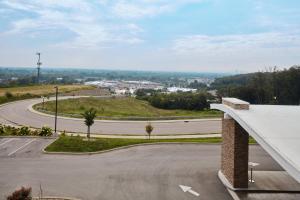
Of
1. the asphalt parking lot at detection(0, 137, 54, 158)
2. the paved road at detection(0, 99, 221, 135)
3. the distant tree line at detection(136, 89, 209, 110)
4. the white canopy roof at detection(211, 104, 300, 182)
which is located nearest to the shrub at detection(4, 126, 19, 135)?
the asphalt parking lot at detection(0, 137, 54, 158)

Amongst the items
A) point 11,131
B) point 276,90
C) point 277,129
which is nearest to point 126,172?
point 277,129

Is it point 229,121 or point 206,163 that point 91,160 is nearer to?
point 206,163

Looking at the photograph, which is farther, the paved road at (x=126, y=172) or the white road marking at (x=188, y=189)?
the paved road at (x=126, y=172)

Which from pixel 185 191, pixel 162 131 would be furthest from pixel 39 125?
pixel 185 191

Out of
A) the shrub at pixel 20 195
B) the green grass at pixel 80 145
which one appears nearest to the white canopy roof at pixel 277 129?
the shrub at pixel 20 195

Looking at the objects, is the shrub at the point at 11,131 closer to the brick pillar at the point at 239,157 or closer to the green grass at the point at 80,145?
the green grass at the point at 80,145

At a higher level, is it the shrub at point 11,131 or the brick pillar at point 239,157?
the brick pillar at point 239,157

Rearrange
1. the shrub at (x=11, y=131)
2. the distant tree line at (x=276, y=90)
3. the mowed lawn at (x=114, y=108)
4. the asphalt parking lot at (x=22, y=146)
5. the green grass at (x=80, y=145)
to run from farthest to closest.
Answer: the distant tree line at (x=276, y=90) → the mowed lawn at (x=114, y=108) → the shrub at (x=11, y=131) → the green grass at (x=80, y=145) → the asphalt parking lot at (x=22, y=146)

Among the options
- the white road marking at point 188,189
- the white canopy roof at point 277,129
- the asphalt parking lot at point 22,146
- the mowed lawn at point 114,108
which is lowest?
the white road marking at point 188,189
